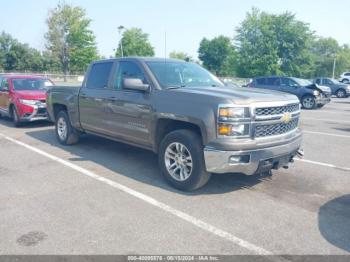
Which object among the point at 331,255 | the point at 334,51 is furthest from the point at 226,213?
the point at 334,51

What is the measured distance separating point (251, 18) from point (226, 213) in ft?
152

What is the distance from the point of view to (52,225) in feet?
12.1

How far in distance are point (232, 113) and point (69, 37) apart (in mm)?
52854

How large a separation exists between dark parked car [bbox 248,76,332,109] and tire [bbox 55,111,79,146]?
12.6m

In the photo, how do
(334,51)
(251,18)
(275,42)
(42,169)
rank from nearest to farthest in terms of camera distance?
(42,169) → (275,42) → (251,18) → (334,51)

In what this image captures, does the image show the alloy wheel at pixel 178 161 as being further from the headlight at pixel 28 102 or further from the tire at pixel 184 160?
the headlight at pixel 28 102

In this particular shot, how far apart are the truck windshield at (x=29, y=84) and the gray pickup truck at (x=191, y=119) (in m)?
5.39

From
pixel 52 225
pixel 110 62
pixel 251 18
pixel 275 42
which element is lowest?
pixel 52 225

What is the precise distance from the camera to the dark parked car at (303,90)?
55.1ft

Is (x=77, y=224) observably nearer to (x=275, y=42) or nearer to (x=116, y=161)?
(x=116, y=161)

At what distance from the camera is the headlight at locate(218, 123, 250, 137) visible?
13.4 feet

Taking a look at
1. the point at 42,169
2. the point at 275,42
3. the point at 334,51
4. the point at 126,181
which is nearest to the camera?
the point at 126,181

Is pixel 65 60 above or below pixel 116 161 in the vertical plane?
above

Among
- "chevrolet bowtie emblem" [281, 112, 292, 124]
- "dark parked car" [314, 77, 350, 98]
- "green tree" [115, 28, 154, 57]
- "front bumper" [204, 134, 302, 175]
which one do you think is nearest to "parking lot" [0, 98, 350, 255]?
"front bumper" [204, 134, 302, 175]
